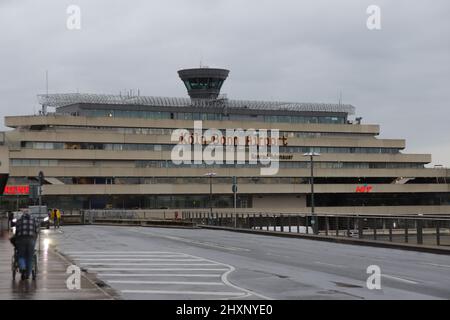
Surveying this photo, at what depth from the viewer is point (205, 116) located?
442 ft

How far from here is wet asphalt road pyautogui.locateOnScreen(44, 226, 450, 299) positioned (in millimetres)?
17172

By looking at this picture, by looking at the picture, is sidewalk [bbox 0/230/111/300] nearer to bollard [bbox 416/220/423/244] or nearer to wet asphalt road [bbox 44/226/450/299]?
wet asphalt road [bbox 44/226/450/299]

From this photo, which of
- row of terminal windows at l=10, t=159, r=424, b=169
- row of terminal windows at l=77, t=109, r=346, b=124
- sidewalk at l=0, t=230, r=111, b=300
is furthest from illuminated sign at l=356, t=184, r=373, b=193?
sidewalk at l=0, t=230, r=111, b=300

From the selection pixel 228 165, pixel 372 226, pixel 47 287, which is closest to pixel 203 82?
pixel 228 165

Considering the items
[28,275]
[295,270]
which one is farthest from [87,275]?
A: [295,270]

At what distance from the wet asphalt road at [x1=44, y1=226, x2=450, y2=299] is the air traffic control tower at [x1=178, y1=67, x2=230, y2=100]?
359ft

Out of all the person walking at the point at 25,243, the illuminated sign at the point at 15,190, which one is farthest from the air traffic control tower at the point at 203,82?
the person walking at the point at 25,243

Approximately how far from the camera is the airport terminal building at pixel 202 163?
4729 inches

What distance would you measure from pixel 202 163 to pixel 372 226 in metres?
92.5

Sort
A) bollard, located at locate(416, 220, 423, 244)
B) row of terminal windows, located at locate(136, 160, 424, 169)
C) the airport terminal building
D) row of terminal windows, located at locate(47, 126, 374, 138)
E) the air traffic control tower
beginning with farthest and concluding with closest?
the air traffic control tower
row of terminal windows, located at locate(47, 126, 374, 138)
row of terminal windows, located at locate(136, 160, 424, 169)
the airport terminal building
bollard, located at locate(416, 220, 423, 244)

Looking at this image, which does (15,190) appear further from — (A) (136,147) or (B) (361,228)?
(B) (361,228)

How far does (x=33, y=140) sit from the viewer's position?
A: 120 meters

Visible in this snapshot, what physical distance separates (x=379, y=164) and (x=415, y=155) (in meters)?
6.78
